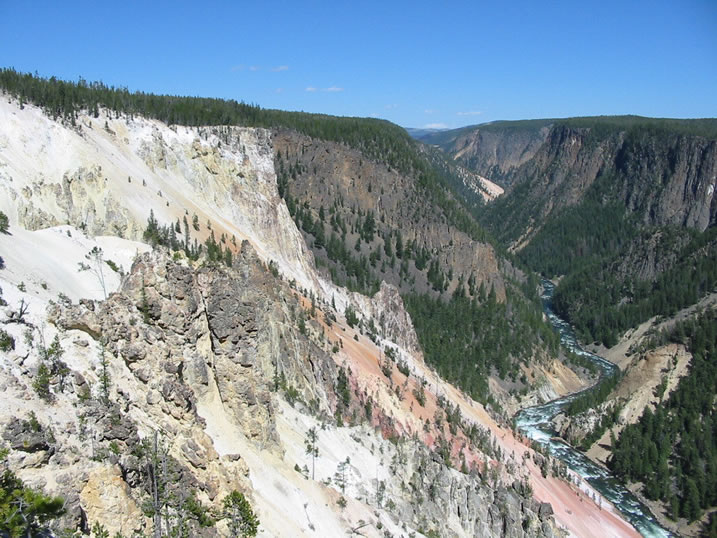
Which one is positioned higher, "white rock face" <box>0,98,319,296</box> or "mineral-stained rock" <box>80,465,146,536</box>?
"white rock face" <box>0,98,319,296</box>

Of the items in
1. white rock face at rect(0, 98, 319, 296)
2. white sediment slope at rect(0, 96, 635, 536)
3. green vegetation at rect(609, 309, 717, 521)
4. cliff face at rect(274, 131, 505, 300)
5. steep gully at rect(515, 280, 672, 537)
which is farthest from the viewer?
cliff face at rect(274, 131, 505, 300)

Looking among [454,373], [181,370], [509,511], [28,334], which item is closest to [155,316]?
[181,370]

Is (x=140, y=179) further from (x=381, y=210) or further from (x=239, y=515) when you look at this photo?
(x=381, y=210)

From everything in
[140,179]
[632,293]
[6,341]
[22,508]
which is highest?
[140,179]

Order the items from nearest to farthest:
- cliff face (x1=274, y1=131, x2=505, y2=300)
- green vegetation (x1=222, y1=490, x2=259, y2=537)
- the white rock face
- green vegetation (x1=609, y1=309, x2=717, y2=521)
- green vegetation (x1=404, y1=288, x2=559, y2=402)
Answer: green vegetation (x1=222, y1=490, x2=259, y2=537) → the white rock face → green vegetation (x1=609, y1=309, x2=717, y2=521) → green vegetation (x1=404, y1=288, x2=559, y2=402) → cliff face (x1=274, y1=131, x2=505, y2=300)

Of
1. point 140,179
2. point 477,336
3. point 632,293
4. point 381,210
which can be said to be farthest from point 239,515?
point 632,293

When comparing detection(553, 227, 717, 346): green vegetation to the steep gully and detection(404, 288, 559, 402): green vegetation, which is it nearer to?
detection(404, 288, 559, 402): green vegetation

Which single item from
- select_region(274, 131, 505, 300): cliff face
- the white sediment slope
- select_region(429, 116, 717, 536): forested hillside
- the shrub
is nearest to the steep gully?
select_region(429, 116, 717, 536): forested hillside
